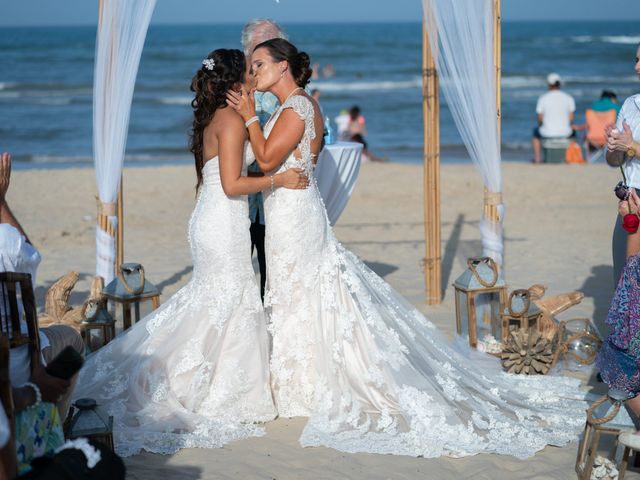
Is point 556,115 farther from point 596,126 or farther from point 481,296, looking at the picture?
point 481,296

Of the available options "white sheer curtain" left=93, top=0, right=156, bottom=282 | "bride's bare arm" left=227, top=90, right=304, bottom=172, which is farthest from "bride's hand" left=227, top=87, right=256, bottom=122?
"white sheer curtain" left=93, top=0, right=156, bottom=282

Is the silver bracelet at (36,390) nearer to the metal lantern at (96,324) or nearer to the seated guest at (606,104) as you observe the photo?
the metal lantern at (96,324)

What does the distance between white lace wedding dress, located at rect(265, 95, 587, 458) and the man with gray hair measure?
852mm

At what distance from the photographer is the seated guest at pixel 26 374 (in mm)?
3129

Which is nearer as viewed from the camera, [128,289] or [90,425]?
[90,425]

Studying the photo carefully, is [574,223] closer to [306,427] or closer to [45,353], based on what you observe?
[306,427]

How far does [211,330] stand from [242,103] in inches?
46.5

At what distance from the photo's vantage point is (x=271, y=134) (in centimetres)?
472

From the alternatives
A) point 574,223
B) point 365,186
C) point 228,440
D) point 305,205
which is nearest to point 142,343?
point 228,440

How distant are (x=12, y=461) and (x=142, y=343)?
2057 mm

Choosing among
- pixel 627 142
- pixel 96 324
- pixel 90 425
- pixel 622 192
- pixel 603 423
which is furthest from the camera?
pixel 96 324

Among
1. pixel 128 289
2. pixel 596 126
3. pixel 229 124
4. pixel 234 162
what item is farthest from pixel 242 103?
pixel 596 126

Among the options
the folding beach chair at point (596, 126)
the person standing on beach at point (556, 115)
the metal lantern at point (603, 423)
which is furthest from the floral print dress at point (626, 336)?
the folding beach chair at point (596, 126)

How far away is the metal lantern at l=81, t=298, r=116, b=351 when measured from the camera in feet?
18.1
